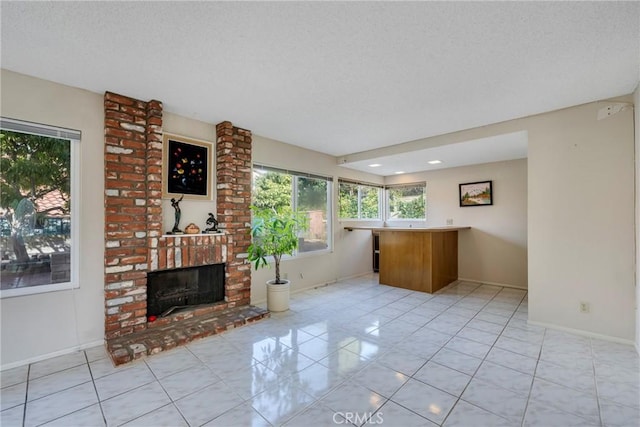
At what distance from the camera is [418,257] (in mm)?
4699

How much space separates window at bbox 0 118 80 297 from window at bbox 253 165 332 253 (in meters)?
2.12

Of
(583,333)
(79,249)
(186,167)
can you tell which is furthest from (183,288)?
(583,333)

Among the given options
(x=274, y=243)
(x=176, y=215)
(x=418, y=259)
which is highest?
(x=176, y=215)

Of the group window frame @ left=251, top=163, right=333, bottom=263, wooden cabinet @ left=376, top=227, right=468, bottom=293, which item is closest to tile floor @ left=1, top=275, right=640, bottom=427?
wooden cabinet @ left=376, top=227, right=468, bottom=293

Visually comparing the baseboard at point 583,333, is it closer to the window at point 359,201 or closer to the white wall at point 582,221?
the white wall at point 582,221

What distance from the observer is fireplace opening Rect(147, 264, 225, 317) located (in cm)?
316

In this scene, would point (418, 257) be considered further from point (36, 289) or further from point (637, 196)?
point (36, 289)

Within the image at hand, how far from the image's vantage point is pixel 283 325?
3250 millimetres

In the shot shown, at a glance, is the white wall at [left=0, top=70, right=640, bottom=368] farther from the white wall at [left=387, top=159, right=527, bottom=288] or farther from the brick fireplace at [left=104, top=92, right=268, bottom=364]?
the white wall at [left=387, top=159, right=527, bottom=288]

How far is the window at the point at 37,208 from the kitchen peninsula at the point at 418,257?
4198 mm

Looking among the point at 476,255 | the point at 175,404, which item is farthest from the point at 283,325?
the point at 476,255

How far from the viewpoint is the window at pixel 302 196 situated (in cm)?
430

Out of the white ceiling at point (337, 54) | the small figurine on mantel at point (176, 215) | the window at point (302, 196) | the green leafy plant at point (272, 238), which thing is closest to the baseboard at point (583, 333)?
the white ceiling at point (337, 54)

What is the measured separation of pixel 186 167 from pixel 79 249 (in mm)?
1366
